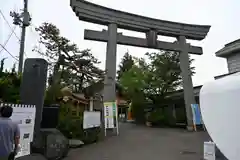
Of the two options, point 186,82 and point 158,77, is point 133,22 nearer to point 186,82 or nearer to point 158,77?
point 186,82

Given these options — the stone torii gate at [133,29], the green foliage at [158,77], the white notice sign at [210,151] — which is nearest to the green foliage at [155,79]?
the green foliage at [158,77]

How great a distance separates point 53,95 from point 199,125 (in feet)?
36.2

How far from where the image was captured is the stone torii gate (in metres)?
14.9

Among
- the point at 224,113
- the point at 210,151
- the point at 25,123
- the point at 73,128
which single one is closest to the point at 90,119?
the point at 73,128

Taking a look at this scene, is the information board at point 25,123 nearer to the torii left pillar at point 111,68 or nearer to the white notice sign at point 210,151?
the white notice sign at point 210,151

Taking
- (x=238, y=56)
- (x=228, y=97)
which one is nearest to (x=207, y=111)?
(x=228, y=97)

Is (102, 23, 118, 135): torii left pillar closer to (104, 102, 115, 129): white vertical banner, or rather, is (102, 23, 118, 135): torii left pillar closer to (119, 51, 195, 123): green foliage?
(104, 102, 115, 129): white vertical banner

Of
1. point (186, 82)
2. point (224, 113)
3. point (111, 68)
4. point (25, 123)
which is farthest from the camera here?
point (186, 82)

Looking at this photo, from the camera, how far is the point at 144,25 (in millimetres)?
17125

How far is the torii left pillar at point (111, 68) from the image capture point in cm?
1476

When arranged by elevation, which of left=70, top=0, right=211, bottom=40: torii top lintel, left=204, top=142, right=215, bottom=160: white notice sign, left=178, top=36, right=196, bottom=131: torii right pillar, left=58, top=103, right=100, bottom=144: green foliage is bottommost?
left=204, top=142, right=215, bottom=160: white notice sign

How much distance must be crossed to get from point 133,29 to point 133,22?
0.55 meters

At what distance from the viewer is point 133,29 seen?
56.2 ft

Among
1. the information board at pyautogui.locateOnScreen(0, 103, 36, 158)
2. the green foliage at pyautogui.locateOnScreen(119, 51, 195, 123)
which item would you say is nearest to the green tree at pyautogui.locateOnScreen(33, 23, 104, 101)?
the green foliage at pyautogui.locateOnScreen(119, 51, 195, 123)
